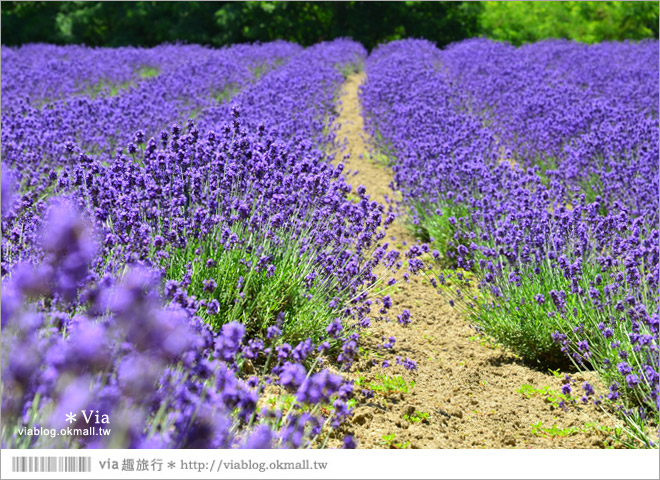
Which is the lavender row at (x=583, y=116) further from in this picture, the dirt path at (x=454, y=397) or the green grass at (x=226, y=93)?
the green grass at (x=226, y=93)

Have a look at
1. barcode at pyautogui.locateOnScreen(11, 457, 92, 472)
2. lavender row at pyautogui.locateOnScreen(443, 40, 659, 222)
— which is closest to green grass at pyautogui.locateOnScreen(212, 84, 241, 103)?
lavender row at pyautogui.locateOnScreen(443, 40, 659, 222)

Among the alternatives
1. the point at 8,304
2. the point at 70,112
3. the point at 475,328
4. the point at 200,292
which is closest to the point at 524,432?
the point at 475,328

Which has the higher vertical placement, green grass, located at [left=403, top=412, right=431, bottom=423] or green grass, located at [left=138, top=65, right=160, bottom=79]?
green grass, located at [left=403, top=412, right=431, bottom=423]

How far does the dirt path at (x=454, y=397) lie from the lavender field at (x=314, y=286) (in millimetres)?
11

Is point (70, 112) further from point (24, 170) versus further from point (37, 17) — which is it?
point (37, 17)

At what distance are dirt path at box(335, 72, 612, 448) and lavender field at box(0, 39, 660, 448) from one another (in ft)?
0.04

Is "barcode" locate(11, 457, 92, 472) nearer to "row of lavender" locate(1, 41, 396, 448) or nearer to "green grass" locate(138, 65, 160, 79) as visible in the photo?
"row of lavender" locate(1, 41, 396, 448)

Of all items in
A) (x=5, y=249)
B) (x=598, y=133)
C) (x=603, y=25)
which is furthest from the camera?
(x=603, y=25)

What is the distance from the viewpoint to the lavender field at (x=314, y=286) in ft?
4.58

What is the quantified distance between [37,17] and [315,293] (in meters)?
19.0

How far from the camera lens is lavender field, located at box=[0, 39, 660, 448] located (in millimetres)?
1397

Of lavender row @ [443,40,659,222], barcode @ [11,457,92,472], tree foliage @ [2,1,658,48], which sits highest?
barcode @ [11,457,92,472]

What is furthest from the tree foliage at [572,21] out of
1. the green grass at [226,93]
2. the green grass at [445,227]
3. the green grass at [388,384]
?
the green grass at [388,384]

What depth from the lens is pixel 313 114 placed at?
253 inches
